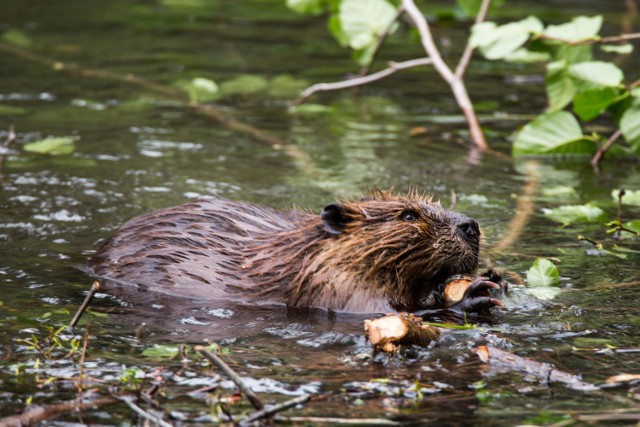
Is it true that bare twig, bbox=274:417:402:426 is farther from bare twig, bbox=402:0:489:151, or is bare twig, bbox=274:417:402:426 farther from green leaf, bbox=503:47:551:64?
bare twig, bbox=402:0:489:151

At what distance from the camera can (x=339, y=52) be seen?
12.3 m

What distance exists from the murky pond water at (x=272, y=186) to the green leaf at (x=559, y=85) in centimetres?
52

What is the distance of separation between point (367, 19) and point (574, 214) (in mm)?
3114

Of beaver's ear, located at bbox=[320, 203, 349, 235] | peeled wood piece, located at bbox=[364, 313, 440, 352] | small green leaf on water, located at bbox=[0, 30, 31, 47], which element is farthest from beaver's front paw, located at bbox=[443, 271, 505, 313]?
small green leaf on water, located at bbox=[0, 30, 31, 47]

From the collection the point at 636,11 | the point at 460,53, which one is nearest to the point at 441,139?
the point at 460,53

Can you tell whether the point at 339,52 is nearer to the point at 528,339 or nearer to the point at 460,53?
the point at 460,53

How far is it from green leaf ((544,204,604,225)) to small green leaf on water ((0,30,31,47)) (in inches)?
288

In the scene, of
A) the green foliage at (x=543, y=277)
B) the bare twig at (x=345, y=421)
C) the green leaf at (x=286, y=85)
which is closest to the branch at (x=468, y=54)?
the green leaf at (x=286, y=85)

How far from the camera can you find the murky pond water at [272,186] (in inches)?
156

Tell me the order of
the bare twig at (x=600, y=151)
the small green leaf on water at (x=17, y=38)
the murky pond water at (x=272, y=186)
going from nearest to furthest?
the murky pond water at (x=272, y=186), the bare twig at (x=600, y=151), the small green leaf on water at (x=17, y=38)

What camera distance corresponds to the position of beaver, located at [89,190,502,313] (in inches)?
197

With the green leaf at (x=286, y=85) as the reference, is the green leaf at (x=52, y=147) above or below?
below

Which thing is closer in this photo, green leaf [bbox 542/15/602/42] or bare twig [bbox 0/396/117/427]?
bare twig [bbox 0/396/117/427]

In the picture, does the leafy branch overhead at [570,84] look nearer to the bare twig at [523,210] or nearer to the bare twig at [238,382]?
the bare twig at [523,210]
